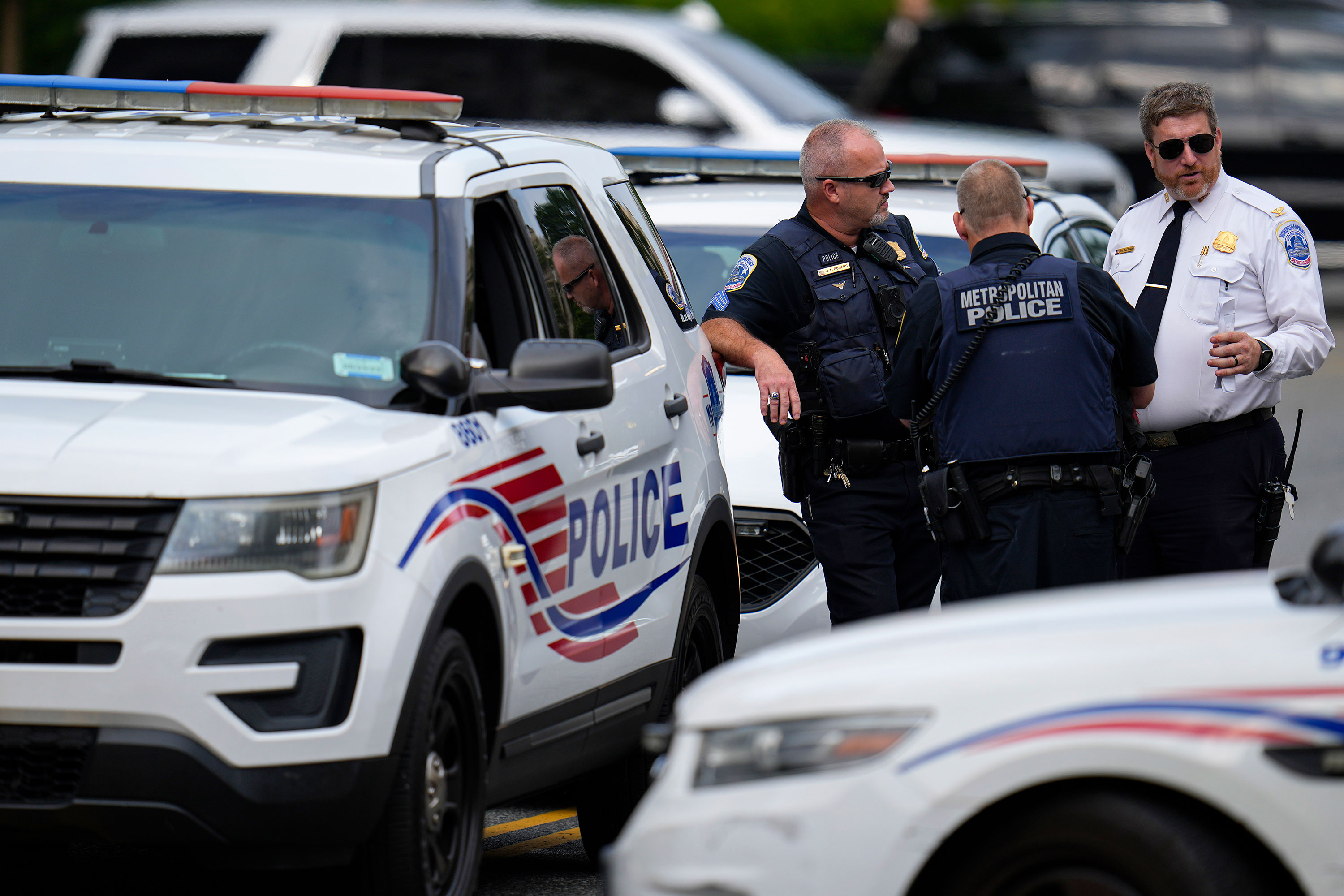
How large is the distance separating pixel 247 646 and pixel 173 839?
40 cm

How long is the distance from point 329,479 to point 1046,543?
2.27 meters

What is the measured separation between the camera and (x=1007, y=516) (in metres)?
5.62

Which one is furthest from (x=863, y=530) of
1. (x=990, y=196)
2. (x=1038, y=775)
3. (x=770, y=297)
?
(x=1038, y=775)

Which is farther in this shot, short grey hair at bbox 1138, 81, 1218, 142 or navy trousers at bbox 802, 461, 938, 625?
navy trousers at bbox 802, 461, 938, 625

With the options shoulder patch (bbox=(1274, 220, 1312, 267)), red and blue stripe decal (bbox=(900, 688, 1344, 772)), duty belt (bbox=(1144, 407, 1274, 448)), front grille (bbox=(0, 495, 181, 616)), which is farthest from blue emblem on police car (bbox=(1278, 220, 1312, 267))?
front grille (bbox=(0, 495, 181, 616))

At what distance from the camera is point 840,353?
643 centimetres

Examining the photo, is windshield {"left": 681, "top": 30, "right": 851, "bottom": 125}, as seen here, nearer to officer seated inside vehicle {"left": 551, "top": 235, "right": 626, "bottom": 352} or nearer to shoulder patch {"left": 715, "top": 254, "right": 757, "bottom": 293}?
shoulder patch {"left": 715, "top": 254, "right": 757, "bottom": 293}

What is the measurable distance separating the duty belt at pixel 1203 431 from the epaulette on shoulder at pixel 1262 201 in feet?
1.91

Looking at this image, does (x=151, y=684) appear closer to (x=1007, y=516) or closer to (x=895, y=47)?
(x=1007, y=516)

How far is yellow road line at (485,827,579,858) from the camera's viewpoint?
5859 mm

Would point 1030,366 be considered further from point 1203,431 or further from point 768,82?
point 768,82

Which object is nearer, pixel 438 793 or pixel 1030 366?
pixel 438 793

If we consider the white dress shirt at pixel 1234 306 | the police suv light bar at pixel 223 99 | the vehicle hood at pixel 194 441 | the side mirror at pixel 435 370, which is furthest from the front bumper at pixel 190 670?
the white dress shirt at pixel 1234 306

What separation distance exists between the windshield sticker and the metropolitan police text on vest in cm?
166
